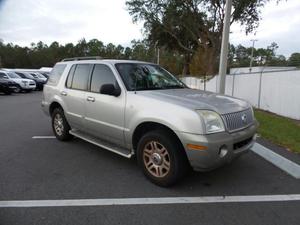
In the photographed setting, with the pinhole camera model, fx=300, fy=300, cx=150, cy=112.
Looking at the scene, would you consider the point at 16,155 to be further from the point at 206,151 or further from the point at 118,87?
the point at 206,151

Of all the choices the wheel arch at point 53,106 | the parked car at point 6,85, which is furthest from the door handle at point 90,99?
the parked car at point 6,85

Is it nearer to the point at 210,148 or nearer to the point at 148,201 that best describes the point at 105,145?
the point at 148,201

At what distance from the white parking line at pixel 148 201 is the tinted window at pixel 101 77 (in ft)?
6.78

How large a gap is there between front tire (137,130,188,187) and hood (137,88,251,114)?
Result: 0.50 metres

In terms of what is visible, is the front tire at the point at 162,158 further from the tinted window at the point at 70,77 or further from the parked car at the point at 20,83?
the parked car at the point at 20,83

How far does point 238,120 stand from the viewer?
4285mm

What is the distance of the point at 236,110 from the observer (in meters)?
4.35

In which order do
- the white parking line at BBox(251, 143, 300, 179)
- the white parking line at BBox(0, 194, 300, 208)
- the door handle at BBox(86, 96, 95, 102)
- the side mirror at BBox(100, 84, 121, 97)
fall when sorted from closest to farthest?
the white parking line at BBox(0, 194, 300, 208) < the side mirror at BBox(100, 84, 121, 97) < the white parking line at BBox(251, 143, 300, 179) < the door handle at BBox(86, 96, 95, 102)

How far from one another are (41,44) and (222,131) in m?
102

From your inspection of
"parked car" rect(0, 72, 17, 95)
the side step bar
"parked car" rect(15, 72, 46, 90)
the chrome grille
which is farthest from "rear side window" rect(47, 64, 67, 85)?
"parked car" rect(15, 72, 46, 90)

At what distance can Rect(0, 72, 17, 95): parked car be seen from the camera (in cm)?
2105

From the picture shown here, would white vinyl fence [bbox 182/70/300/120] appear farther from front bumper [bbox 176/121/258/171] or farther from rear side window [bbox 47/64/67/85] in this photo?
rear side window [bbox 47/64/67/85]

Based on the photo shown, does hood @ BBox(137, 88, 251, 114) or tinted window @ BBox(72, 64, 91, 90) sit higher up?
tinted window @ BBox(72, 64, 91, 90)

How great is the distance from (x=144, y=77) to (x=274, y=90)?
27.7ft
